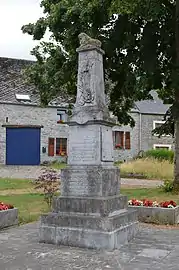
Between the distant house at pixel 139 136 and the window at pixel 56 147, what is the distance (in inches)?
215

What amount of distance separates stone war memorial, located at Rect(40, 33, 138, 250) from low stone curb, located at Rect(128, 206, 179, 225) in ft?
6.01

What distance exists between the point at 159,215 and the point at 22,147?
26.5 metres

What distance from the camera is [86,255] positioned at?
6.50 metres

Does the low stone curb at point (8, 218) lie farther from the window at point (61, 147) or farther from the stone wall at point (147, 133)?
the stone wall at point (147, 133)

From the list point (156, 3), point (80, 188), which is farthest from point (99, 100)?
point (156, 3)

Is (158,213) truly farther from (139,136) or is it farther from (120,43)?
(139,136)

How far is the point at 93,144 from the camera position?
7.62m

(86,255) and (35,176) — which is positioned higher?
(35,176)

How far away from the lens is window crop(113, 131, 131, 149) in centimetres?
3969

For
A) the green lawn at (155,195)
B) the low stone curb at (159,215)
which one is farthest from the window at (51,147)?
the low stone curb at (159,215)

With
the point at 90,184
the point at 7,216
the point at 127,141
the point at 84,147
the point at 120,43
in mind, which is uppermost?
the point at 120,43

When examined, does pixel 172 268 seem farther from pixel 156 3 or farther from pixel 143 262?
pixel 156 3

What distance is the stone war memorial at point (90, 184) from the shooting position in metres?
→ 7.05

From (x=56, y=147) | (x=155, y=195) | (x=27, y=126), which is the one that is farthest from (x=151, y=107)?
(x=155, y=195)
